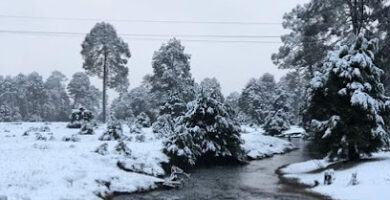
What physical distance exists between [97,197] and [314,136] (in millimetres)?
15447

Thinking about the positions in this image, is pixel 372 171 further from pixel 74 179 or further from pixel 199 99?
pixel 199 99

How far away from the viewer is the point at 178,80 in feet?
221

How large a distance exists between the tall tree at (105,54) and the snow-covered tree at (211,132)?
3041 centimetres

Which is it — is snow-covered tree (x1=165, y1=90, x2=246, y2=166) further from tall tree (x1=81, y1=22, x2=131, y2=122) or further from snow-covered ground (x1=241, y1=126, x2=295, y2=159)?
tall tree (x1=81, y1=22, x2=131, y2=122)

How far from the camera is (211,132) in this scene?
124ft

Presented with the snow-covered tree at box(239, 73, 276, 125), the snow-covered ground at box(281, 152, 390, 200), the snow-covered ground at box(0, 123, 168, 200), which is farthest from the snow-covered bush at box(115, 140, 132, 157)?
the snow-covered tree at box(239, 73, 276, 125)

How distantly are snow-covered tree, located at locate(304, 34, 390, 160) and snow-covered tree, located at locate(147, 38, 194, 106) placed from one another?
124 feet

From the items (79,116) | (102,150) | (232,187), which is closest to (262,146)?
(79,116)

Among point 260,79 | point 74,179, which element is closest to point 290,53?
point 74,179

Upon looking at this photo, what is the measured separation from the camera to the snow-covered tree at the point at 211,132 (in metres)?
36.8

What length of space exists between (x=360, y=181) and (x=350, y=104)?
6661 millimetres

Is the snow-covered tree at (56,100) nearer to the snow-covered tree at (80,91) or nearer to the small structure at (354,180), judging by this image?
the snow-covered tree at (80,91)

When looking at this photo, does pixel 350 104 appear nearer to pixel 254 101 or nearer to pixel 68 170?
pixel 68 170

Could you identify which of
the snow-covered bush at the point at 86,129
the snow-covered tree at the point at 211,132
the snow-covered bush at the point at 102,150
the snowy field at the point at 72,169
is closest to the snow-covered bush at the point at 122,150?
the snowy field at the point at 72,169
